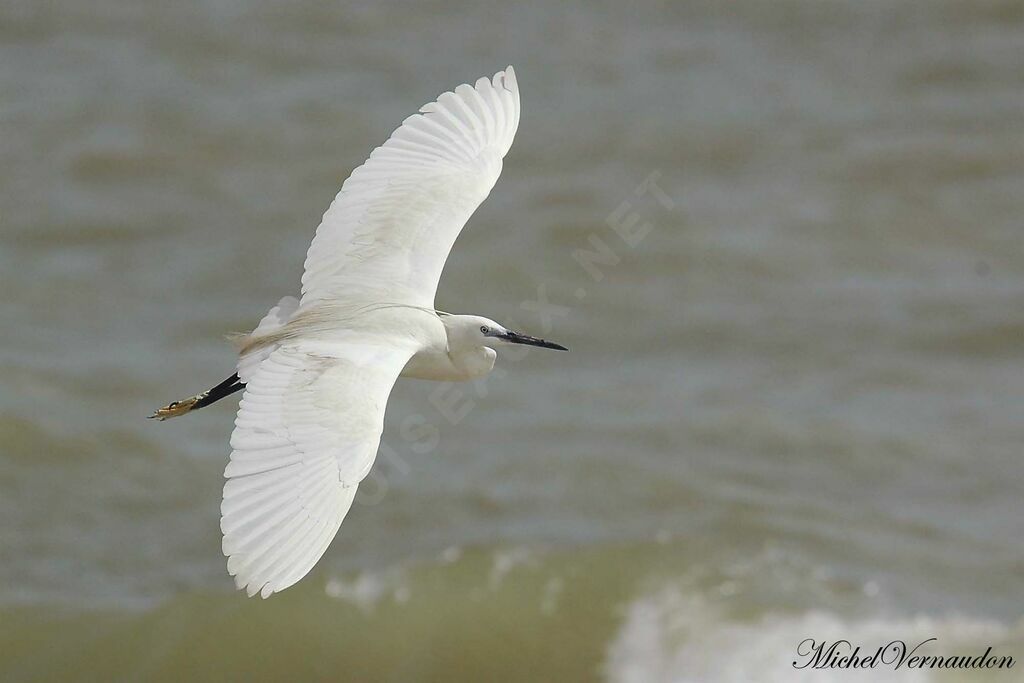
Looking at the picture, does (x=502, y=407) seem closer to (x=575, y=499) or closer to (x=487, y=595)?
(x=575, y=499)

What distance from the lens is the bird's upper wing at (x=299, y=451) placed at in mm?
3574

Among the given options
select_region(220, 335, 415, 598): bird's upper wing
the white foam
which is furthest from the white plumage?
the white foam

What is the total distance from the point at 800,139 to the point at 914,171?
736 millimetres

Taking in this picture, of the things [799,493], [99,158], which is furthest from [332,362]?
[99,158]

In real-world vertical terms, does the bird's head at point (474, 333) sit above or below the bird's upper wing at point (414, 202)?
below

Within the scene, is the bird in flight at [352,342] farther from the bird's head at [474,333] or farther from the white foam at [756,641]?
the white foam at [756,641]

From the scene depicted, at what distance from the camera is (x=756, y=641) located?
6.41 metres

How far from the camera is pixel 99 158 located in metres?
9.64

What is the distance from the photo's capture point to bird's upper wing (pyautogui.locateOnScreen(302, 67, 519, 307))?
5.10 m
